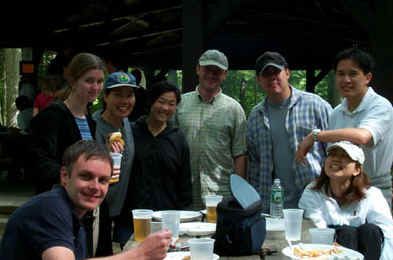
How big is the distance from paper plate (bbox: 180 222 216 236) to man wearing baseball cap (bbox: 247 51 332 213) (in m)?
1.06

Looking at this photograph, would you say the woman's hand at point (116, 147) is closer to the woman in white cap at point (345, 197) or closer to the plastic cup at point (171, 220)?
the plastic cup at point (171, 220)

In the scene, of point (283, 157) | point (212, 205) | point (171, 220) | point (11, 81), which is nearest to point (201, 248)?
point (171, 220)

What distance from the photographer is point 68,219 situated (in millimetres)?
2408

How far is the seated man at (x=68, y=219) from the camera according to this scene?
232cm

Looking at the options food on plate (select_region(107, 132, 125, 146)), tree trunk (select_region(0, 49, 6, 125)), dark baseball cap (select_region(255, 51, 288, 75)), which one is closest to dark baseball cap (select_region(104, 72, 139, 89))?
food on plate (select_region(107, 132, 125, 146))

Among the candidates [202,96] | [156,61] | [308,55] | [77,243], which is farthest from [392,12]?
[156,61]

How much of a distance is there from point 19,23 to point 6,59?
17775 millimetres

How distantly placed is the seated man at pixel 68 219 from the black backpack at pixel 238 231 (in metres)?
0.52

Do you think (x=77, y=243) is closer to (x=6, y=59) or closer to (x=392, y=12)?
(x=392, y=12)

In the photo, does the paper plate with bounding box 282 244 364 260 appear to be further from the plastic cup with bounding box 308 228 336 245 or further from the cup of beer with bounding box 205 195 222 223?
the cup of beer with bounding box 205 195 222 223

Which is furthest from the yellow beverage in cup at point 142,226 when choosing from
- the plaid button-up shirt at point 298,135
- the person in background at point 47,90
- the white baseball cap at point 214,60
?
the person in background at point 47,90

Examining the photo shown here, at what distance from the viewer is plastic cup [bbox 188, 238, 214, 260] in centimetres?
252

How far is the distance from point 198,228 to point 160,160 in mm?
910

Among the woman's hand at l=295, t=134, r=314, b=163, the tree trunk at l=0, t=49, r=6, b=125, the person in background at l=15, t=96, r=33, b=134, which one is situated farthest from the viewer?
the tree trunk at l=0, t=49, r=6, b=125
